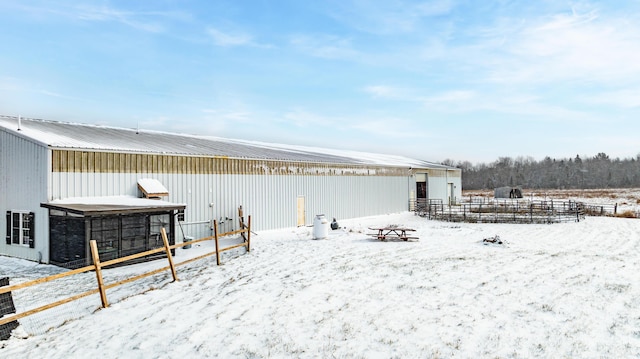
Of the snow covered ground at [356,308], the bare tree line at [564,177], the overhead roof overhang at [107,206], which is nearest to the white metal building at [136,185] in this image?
the overhead roof overhang at [107,206]

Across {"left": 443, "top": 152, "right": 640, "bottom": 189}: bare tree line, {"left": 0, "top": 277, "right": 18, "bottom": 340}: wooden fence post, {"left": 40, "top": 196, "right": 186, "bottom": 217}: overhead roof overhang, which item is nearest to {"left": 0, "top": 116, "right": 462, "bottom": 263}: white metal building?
{"left": 40, "top": 196, "right": 186, "bottom": 217}: overhead roof overhang

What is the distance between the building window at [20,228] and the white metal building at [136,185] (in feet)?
0.13

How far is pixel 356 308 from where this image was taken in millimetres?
8477

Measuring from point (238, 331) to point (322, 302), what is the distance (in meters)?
2.23

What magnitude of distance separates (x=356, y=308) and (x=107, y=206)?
9.97 meters

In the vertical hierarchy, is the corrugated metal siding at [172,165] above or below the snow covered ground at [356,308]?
above

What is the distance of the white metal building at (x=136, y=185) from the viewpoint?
47.0 ft

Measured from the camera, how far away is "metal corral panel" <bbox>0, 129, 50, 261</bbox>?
14.4 m

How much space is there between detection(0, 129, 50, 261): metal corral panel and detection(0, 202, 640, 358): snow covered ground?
1.06 metres

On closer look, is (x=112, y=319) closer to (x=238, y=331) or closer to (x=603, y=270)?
(x=238, y=331)

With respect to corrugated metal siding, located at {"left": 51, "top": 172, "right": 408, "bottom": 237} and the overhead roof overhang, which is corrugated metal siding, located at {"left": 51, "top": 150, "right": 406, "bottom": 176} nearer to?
corrugated metal siding, located at {"left": 51, "top": 172, "right": 408, "bottom": 237}

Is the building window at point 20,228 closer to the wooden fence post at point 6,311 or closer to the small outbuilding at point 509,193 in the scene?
the wooden fence post at point 6,311

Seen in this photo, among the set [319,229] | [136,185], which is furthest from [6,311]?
[319,229]

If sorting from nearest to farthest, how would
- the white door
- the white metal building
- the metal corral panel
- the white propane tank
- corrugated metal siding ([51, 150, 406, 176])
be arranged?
1. the white metal building
2. the metal corral panel
3. corrugated metal siding ([51, 150, 406, 176])
4. the white propane tank
5. the white door
